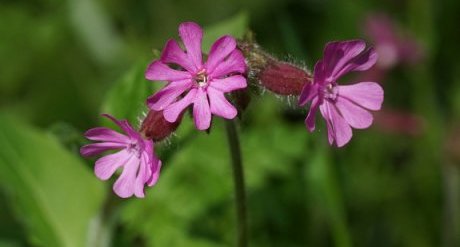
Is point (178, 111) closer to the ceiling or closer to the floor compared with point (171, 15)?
closer to the floor

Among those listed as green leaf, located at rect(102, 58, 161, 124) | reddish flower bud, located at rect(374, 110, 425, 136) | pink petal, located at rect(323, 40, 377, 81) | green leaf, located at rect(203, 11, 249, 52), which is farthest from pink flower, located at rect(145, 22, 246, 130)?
reddish flower bud, located at rect(374, 110, 425, 136)

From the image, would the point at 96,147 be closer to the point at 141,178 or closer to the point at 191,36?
the point at 141,178

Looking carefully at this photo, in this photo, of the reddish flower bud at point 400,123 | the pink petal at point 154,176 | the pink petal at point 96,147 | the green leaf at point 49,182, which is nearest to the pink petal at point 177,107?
the pink petal at point 154,176

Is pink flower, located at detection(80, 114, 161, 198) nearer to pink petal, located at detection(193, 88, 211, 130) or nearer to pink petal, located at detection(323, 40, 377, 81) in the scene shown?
pink petal, located at detection(193, 88, 211, 130)

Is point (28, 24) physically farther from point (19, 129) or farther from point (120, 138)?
point (120, 138)

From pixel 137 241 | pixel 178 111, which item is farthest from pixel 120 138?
pixel 137 241

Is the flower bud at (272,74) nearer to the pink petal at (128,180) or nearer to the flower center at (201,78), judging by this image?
the flower center at (201,78)
